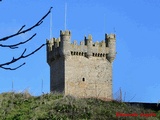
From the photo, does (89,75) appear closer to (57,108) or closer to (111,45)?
(111,45)

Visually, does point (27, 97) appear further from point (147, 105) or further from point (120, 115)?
point (147, 105)

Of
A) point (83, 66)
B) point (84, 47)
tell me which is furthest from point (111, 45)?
point (83, 66)

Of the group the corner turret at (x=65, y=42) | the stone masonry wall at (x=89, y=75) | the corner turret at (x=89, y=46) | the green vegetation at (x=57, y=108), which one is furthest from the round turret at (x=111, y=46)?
the green vegetation at (x=57, y=108)

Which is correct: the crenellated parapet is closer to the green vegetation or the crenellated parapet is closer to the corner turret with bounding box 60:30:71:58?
the corner turret with bounding box 60:30:71:58

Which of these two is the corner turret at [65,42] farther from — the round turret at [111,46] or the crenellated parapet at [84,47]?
the round turret at [111,46]

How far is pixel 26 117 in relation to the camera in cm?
1463

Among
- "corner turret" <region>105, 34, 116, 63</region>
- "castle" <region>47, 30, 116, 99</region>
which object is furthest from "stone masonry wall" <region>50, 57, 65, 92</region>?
"corner turret" <region>105, 34, 116, 63</region>

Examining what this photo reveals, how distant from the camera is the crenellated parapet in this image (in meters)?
51.5

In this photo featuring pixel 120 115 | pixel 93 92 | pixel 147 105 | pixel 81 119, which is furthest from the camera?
pixel 93 92

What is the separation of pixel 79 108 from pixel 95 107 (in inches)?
26.8

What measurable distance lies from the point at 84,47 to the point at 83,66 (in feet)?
6.29

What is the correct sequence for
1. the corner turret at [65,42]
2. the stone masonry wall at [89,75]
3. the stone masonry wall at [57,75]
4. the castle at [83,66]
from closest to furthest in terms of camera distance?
the stone masonry wall at [89,75], the castle at [83,66], the stone masonry wall at [57,75], the corner turret at [65,42]

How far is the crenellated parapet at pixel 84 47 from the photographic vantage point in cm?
5153

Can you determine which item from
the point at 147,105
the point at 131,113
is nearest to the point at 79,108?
the point at 131,113
